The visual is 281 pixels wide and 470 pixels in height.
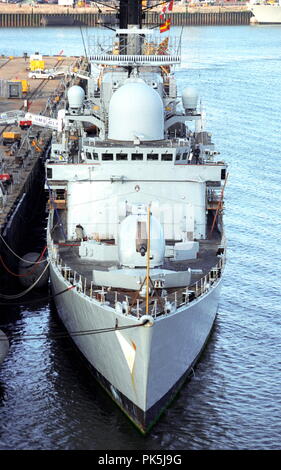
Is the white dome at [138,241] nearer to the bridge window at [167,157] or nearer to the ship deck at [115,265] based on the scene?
the ship deck at [115,265]

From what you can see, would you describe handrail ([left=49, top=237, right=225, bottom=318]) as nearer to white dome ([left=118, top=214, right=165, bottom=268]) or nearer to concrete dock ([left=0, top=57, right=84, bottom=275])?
white dome ([left=118, top=214, right=165, bottom=268])

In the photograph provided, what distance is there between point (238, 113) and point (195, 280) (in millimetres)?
49680

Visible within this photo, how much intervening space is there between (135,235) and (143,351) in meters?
4.04

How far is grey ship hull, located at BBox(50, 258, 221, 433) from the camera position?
27281mm

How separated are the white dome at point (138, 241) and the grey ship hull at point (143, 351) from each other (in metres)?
1.81

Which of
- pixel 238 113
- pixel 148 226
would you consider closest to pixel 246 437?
pixel 148 226

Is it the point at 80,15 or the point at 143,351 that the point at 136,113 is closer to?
the point at 143,351

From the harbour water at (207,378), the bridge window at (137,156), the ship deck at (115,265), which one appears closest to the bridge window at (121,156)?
the bridge window at (137,156)

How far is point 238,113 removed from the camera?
259ft

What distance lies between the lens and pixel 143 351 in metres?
27.0

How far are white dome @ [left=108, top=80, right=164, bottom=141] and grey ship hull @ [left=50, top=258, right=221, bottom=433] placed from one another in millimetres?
6205

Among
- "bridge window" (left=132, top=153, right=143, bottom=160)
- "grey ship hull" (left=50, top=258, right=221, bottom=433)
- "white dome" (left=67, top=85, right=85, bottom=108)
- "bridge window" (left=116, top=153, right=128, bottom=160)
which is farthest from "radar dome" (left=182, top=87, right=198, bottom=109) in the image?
"grey ship hull" (left=50, top=258, right=221, bottom=433)

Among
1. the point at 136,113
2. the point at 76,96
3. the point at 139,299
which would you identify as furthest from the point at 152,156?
the point at 76,96

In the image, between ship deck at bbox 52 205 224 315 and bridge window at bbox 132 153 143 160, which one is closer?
ship deck at bbox 52 205 224 315
